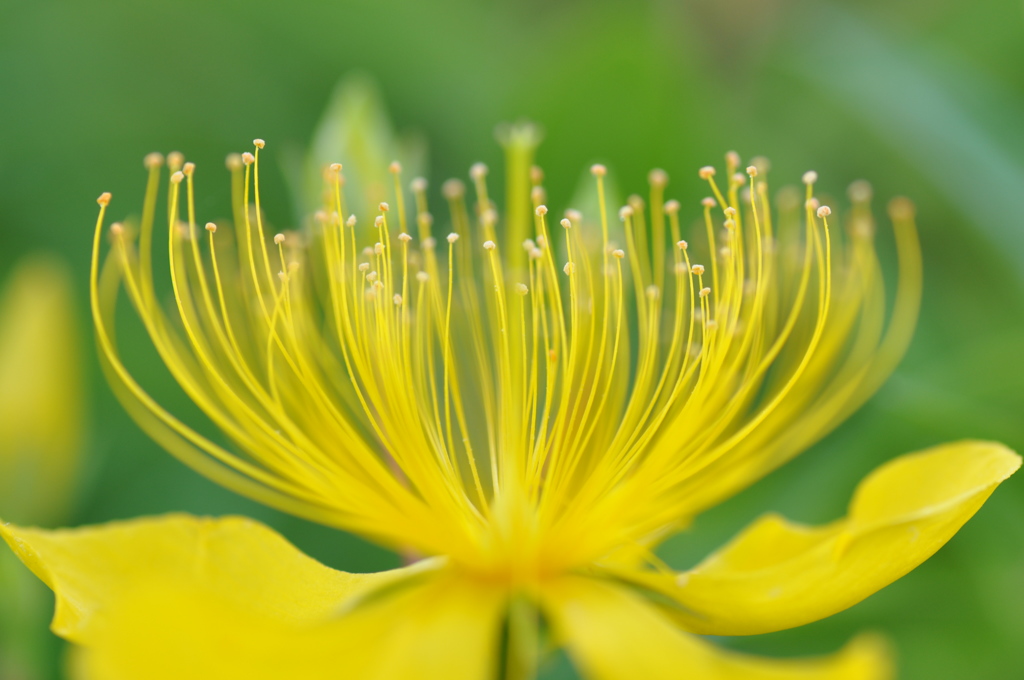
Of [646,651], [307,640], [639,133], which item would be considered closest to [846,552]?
[646,651]

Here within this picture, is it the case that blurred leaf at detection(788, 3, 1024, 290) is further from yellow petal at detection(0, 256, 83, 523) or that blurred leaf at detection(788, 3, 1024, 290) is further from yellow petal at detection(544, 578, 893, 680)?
yellow petal at detection(0, 256, 83, 523)

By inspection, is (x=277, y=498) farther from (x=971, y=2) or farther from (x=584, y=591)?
(x=971, y=2)

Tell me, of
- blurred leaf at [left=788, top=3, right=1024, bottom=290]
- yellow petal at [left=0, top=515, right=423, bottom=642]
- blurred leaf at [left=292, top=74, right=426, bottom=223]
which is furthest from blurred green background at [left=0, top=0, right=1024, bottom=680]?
yellow petal at [left=0, top=515, right=423, bottom=642]

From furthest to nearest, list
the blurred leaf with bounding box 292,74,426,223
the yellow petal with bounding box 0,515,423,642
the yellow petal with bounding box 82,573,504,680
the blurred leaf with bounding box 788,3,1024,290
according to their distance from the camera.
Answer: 1. the blurred leaf with bounding box 788,3,1024,290
2. the blurred leaf with bounding box 292,74,426,223
3. the yellow petal with bounding box 0,515,423,642
4. the yellow petal with bounding box 82,573,504,680

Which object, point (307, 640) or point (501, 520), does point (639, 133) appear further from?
point (307, 640)

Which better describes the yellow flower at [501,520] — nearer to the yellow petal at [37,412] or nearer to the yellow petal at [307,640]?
the yellow petal at [307,640]

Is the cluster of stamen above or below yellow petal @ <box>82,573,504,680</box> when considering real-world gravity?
above

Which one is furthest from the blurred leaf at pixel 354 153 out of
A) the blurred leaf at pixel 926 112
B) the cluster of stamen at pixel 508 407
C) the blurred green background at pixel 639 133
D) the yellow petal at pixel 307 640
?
the blurred leaf at pixel 926 112
